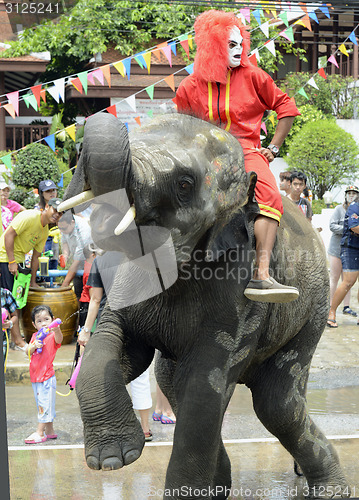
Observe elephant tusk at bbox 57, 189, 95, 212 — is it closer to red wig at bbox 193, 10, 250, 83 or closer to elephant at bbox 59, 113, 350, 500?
elephant at bbox 59, 113, 350, 500

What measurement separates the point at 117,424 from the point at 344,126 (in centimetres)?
1033

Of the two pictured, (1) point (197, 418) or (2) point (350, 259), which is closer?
(1) point (197, 418)

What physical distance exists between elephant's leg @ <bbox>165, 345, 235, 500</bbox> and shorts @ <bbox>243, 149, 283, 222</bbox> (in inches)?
18.0

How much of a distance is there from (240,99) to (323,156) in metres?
8.19

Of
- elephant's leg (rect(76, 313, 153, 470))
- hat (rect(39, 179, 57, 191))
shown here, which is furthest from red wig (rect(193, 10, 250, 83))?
hat (rect(39, 179, 57, 191))

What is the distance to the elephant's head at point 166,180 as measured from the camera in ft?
5.44

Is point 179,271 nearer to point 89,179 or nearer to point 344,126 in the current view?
point 89,179

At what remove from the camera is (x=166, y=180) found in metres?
1.83

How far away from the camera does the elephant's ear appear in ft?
6.93

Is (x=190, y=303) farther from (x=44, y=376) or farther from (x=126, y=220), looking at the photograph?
(x=44, y=376)

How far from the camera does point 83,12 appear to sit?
5.57 metres

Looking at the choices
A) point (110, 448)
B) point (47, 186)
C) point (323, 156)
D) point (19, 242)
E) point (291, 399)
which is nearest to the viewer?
point (110, 448)

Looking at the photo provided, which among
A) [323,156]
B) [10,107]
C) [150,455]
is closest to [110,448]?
[150,455]

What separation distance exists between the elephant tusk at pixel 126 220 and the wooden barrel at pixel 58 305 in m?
4.09
